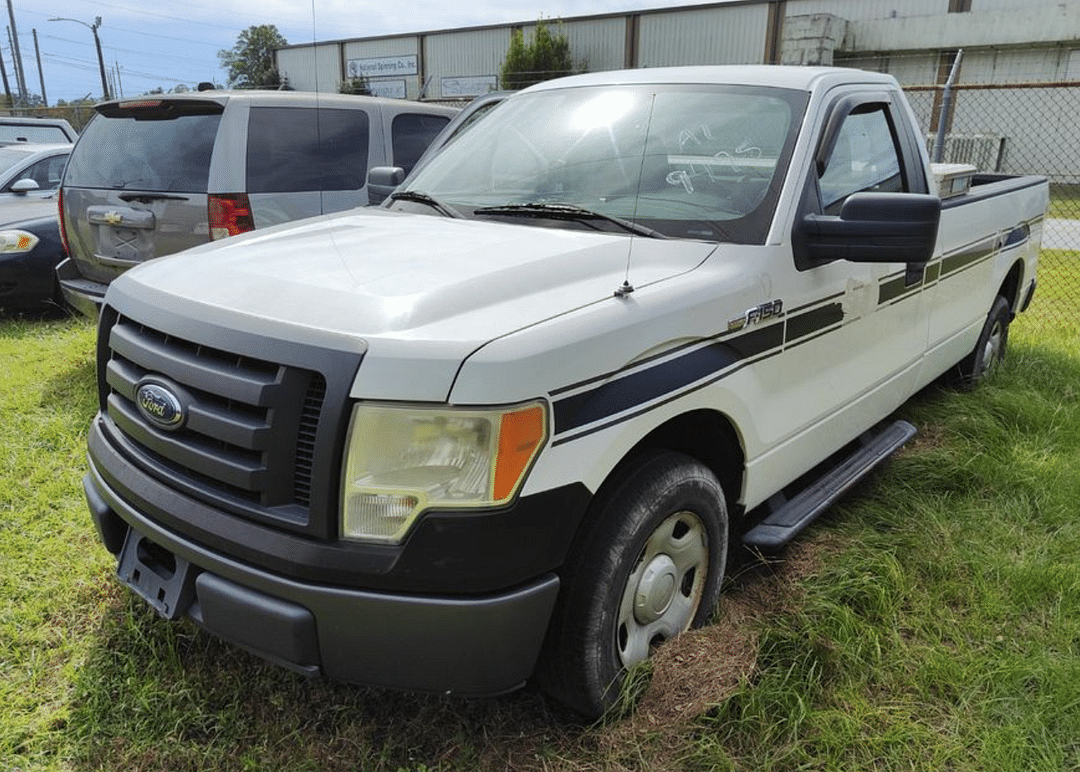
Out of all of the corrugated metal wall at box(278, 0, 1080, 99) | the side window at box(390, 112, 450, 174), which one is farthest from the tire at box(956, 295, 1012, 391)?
the corrugated metal wall at box(278, 0, 1080, 99)

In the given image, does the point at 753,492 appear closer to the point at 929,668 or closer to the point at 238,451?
→ the point at 929,668

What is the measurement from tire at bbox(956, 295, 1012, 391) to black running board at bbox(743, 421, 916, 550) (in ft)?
5.22

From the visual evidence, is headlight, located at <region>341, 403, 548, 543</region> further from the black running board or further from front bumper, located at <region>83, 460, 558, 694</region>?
the black running board

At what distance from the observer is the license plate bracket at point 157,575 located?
2.28 metres

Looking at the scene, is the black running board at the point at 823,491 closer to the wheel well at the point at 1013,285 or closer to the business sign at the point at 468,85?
the wheel well at the point at 1013,285

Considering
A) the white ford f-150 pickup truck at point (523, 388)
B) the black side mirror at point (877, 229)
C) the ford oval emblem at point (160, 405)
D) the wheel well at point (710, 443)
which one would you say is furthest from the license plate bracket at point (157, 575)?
the black side mirror at point (877, 229)

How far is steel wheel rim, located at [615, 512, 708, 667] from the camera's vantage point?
8.07 ft

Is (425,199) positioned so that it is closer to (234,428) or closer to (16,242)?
(234,428)

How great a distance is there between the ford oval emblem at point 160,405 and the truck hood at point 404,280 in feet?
0.73

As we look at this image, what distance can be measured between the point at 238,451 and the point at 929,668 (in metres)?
2.18

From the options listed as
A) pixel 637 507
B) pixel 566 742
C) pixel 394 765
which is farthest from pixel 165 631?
pixel 637 507

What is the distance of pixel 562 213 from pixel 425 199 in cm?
75

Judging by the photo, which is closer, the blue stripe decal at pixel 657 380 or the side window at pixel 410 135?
the blue stripe decal at pixel 657 380

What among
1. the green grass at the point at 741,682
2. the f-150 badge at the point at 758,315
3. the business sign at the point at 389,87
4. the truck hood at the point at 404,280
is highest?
the business sign at the point at 389,87
